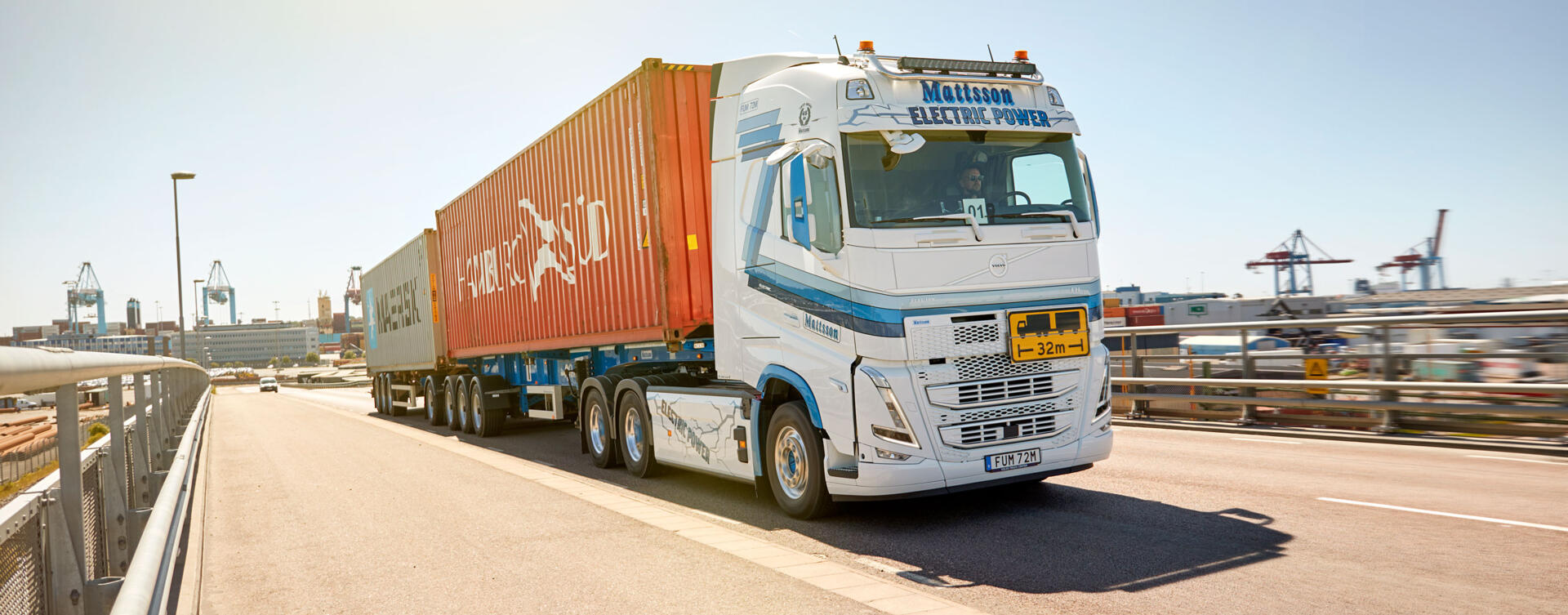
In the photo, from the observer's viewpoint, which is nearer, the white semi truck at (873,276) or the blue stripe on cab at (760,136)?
the white semi truck at (873,276)

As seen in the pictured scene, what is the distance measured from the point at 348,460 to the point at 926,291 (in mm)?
9177

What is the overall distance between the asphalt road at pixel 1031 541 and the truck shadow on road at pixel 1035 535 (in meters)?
0.02

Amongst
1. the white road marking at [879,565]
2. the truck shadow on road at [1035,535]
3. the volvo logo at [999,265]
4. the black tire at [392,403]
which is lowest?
the white road marking at [879,565]

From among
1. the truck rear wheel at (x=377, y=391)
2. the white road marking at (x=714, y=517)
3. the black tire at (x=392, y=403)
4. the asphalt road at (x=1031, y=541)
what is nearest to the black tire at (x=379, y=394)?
the truck rear wheel at (x=377, y=391)

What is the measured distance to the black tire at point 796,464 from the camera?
7.10 metres

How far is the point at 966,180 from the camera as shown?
23.0 feet

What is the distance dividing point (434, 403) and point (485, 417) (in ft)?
13.5

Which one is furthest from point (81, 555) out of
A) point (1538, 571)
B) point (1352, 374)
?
point (1352, 374)

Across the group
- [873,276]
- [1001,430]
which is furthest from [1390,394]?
[873,276]

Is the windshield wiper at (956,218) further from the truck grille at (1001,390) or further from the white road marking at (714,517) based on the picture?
the white road marking at (714,517)

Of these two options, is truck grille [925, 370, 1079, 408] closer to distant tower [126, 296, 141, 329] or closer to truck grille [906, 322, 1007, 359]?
truck grille [906, 322, 1007, 359]

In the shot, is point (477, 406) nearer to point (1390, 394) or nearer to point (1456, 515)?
point (1390, 394)

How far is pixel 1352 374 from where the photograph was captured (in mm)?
10688

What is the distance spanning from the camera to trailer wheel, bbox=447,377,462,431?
17.5 m
